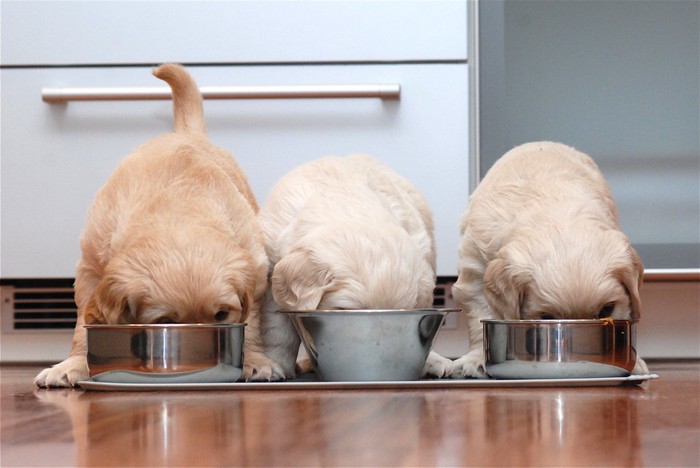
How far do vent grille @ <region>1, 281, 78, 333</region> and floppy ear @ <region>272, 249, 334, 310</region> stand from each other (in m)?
1.49

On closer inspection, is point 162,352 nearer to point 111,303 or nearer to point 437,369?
point 111,303

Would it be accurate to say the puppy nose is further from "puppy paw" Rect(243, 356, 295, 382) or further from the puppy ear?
"puppy paw" Rect(243, 356, 295, 382)

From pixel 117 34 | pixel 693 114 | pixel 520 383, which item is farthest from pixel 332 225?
pixel 693 114

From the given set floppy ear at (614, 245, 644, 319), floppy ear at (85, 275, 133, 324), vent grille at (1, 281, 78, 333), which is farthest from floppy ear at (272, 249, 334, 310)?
vent grille at (1, 281, 78, 333)

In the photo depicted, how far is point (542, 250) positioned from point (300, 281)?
644mm

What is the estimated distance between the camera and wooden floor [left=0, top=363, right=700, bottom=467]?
4.14ft

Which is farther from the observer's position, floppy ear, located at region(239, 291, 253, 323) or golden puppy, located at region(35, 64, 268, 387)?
floppy ear, located at region(239, 291, 253, 323)

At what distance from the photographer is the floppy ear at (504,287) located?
2.53 meters

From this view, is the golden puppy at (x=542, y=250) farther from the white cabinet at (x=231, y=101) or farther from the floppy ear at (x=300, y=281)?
the floppy ear at (x=300, y=281)

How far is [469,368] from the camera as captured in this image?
9.01ft

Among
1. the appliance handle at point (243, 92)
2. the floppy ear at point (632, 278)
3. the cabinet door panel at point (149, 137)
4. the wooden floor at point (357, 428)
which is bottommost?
the wooden floor at point (357, 428)

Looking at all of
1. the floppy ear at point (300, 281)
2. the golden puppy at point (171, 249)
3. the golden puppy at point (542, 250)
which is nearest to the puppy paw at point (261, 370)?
the golden puppy at point (171, 249)

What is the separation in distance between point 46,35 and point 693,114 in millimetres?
2665

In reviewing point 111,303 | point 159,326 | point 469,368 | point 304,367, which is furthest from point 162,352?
point 469,368
